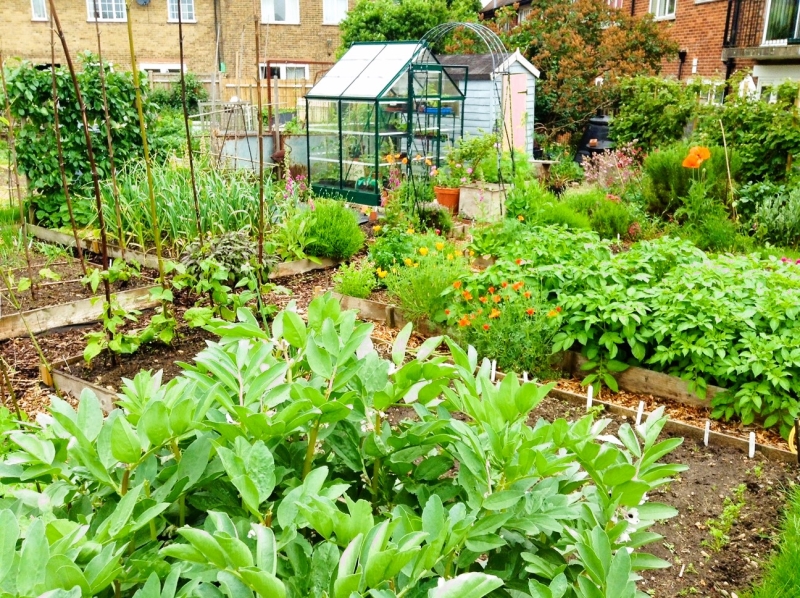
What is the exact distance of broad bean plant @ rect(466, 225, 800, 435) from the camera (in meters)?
4.07

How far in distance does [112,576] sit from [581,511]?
0.76 meters

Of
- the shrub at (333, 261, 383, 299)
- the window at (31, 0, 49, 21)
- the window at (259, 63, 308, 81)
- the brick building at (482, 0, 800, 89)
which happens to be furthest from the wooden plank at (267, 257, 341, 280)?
the window at (31, 0, 49, 21)

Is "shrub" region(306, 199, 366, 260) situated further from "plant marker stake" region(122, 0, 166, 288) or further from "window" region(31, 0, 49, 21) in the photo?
"window" region(31, 0, 49, 21)

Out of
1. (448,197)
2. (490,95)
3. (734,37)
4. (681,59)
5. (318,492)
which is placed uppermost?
(734,37)

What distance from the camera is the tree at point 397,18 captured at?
21.1 m

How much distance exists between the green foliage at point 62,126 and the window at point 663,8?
574 inches

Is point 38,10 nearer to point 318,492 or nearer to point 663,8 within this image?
point 663,8

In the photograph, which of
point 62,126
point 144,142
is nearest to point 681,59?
point 62,126

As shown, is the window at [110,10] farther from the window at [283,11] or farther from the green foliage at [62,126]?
the green foliage at [62,126]

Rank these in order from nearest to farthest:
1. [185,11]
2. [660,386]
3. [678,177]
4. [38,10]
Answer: [660,386] → [678,177] → [38,10] → [185,11]

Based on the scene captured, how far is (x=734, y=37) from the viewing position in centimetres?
1595

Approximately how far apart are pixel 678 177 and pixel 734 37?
9.09 meters

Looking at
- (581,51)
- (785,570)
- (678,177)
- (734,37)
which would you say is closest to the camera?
(785,570)

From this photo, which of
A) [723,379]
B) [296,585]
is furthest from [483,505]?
[723,379]
